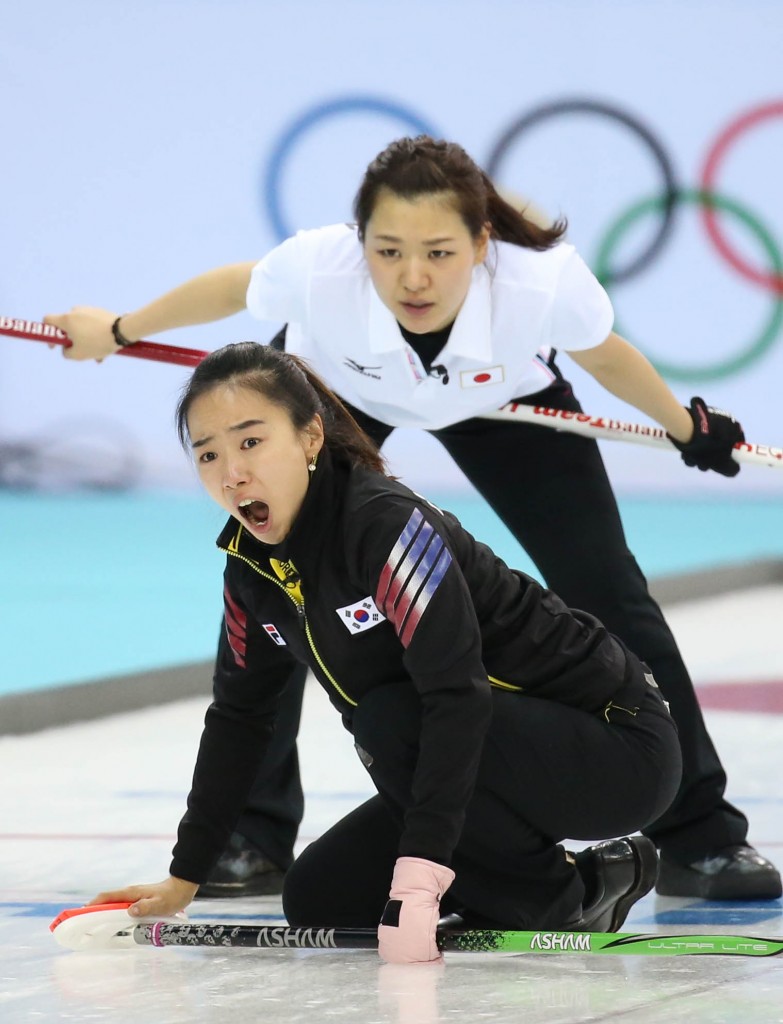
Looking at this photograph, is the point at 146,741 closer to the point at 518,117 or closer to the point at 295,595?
the point at 295,595

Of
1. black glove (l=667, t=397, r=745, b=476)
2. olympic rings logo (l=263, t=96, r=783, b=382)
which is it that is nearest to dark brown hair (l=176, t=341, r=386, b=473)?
black glove (l=667, t=397, r=745, b=476)

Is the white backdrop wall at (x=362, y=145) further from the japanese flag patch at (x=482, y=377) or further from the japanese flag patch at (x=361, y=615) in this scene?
the japanese flag patch at (x=361, y=615)

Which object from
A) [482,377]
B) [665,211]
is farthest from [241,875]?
[665,211]

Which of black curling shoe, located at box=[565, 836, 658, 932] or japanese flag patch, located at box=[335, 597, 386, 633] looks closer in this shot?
japanese flag patch, located at box=[335, 597, 386, 633]

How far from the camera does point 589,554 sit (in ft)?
8.00

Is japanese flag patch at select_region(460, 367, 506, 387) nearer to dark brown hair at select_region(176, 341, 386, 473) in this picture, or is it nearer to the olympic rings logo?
dark brown hair at select_region(176, 341, 386, 473)

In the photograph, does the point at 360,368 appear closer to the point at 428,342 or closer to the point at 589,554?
the point at 428,342

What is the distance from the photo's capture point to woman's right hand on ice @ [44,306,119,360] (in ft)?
9.01

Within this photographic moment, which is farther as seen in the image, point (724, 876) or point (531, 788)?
point (724, 876)

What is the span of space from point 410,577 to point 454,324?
657 mm

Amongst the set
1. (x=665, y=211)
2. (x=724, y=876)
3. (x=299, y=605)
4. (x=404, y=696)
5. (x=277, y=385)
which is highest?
(x=665, y=211)

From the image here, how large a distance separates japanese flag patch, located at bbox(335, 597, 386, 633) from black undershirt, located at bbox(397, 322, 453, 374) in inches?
24.4

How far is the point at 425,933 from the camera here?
5.67 ft

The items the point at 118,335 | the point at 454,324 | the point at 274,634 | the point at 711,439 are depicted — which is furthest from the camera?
the point at 118,335
